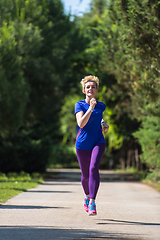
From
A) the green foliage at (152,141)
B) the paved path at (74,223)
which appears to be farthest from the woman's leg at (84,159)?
the green foliage at (152,141)

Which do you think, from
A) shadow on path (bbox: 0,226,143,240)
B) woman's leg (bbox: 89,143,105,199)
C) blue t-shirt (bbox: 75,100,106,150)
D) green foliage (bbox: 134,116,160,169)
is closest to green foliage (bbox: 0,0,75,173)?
green foliage (bbox: 134,116,160,169)

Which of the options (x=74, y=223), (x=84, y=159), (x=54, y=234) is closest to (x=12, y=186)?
(x=84, y=159)

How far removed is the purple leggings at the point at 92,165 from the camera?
21.3 ft

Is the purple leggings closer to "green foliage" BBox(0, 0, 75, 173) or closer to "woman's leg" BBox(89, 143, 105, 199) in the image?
"woman's leg" BBox(89, 143, 105, 199)

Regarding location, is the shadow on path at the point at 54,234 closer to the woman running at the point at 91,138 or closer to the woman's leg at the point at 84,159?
the woman running at the point at 91,138

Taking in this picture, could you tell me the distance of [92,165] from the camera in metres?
6.51

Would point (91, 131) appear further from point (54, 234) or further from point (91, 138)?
point (54, 234)

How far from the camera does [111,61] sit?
2125cm

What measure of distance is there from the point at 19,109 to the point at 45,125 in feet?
26.1

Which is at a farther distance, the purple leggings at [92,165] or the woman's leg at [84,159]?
the woman's leg at [84,159]

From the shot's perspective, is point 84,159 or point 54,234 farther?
point 84,159

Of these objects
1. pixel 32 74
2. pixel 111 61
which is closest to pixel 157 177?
pixel 111 61

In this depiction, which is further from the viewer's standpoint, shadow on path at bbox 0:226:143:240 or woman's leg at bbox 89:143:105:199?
woman's leg at bbox 89:143:105:199

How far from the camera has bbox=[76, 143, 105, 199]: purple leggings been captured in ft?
21.3
